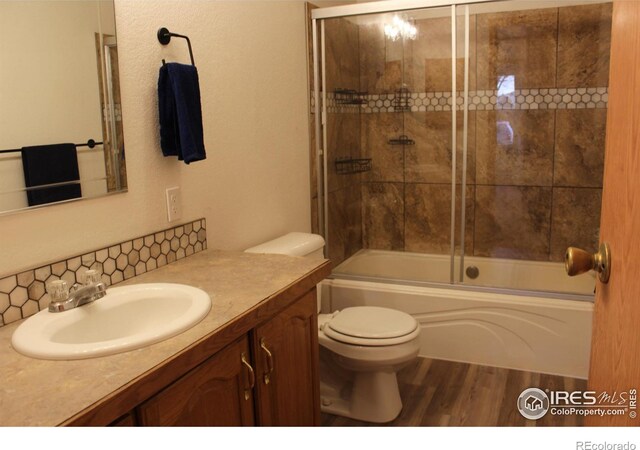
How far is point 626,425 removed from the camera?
2.80ft

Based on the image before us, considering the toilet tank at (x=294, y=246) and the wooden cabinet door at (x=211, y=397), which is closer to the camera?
the wooden cabinet door at (x=211, y=397)

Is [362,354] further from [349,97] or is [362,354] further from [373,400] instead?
[349,97]

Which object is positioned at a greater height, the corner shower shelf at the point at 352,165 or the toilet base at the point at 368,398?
the corner shower shelf at the point at 352,165

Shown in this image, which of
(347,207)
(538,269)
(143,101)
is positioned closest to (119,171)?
(143,101)

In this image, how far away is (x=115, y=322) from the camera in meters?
1.51

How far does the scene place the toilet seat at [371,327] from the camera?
227 centimetres

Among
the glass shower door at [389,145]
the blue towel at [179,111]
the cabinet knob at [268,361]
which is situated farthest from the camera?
the glass shower door at [389,145]

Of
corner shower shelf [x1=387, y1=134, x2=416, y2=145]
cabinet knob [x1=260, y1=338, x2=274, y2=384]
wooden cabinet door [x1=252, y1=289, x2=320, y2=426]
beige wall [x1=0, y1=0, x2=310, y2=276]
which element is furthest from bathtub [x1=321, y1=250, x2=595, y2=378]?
cabinet knob [x1=260, y1=338, x2=274, y2=384]

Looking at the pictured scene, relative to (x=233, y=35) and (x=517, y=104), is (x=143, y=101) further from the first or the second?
(x=517, y=104)

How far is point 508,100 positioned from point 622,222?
8.62 ft

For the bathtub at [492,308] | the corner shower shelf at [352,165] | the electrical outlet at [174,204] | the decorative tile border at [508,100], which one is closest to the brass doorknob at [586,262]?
the electrical outlet at [174,204]

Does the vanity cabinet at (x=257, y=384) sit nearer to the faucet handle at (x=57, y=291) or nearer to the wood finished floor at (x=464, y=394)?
the faucet handle at (x=57, y=291)

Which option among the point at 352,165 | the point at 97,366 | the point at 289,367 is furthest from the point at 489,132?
the point at 97,366

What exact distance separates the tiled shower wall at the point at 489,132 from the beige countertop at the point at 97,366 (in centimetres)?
178
